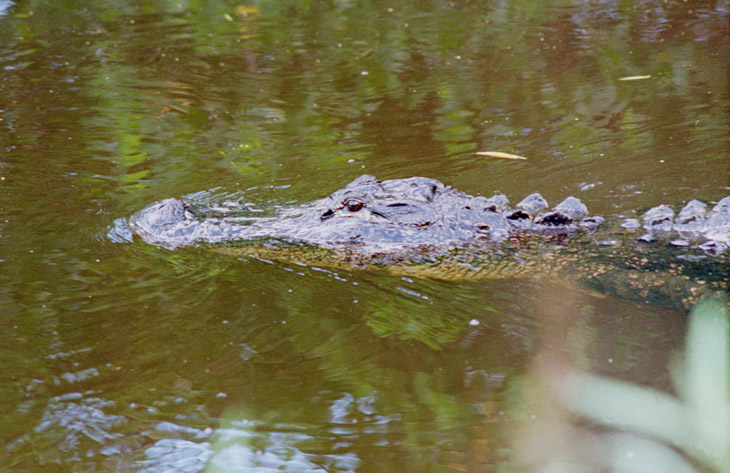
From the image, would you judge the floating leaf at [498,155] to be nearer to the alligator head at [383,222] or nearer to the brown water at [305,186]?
the brown water at [305,186]

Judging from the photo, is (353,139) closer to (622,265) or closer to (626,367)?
(622,265)

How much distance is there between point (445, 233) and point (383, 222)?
0.33m

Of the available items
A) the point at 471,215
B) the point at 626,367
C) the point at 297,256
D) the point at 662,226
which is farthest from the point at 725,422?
the point at 297,256

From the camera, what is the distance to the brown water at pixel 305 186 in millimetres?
2424

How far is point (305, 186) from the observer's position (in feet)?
15.0

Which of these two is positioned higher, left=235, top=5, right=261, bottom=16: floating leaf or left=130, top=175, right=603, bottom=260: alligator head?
left=235, top=5, right=261, bottom=16: floating leaf

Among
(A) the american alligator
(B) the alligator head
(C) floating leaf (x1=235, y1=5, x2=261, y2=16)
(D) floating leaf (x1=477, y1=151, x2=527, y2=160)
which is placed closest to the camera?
(A) the american alligator

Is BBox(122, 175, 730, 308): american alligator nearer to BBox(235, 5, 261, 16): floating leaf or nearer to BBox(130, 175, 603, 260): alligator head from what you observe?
BBox(130, 175, 603, 260): alligator head

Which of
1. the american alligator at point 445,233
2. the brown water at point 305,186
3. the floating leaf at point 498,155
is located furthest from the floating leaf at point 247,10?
the american alligator at point 445,233

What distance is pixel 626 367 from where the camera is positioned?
266 cm

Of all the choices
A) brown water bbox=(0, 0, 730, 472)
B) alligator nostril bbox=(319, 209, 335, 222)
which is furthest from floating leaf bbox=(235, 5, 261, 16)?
alligator nostril bbox=(319, 209, 335, 222)

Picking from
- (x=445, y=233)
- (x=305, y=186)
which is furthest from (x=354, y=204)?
(x=305, y=186)

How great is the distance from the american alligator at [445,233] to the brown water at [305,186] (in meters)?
0.14

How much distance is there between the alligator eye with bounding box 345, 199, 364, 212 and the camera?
142 inches
